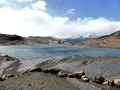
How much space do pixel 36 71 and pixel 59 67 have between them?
7.82 feet

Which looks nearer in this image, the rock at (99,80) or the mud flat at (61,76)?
the mud flat at (61,76)

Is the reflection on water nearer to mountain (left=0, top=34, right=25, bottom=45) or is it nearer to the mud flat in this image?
the mud flat

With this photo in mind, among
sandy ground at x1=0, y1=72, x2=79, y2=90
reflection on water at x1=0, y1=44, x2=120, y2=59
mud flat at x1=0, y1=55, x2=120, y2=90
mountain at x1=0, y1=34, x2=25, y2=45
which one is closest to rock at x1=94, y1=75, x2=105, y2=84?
mud flat at x1=0, y1=55, x2=120, y2=90

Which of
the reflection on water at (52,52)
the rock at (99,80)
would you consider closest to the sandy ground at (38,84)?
the rock at (99,80)

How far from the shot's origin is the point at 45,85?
1745cm

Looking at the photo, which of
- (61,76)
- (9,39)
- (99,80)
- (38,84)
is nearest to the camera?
(38,84)

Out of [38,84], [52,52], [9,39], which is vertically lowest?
[52,52]

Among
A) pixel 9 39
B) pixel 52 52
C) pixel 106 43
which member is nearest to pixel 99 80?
pixel 52 52

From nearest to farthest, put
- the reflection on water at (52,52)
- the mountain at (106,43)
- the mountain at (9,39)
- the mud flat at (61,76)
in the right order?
the mud flat at (61,76)
the reflection on water at (52,52)
the mountain at (106,43)
the mountain at (9,39)

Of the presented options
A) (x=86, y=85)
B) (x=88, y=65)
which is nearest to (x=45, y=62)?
(x=88, y=65)

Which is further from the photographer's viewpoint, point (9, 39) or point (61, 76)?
point (9, 39)

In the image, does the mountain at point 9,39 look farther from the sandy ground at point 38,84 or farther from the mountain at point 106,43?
the sandy ground at point 38,84

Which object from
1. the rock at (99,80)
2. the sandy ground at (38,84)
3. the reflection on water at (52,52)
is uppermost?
the rock at (99,80)

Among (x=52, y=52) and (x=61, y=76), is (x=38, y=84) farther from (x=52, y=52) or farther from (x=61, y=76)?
(x=52, y=52)
